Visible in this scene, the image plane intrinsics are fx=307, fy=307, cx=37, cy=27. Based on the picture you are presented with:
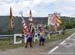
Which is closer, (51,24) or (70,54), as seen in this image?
(70,54)

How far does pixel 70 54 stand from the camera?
18.9m

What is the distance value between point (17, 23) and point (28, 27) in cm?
1072

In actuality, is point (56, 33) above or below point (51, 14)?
below

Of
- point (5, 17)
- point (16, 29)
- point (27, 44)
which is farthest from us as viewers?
point (5, 17)

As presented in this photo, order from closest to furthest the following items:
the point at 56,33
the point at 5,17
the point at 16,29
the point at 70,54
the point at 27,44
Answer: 1. the point at 70,54
2. the point at 27,44
3. the point at 16,29
4. the point at 5,17
5. the point at 56,33

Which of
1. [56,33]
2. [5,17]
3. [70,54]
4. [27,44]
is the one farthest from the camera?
[56,33]

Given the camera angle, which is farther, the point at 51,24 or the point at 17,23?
the point at 51,24

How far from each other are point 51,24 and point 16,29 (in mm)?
6951

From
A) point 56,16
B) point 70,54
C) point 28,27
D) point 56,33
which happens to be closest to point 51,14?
point 56,16

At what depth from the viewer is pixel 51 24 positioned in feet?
133

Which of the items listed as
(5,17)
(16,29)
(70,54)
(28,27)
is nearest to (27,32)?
(28,27)

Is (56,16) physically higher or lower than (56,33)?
higher

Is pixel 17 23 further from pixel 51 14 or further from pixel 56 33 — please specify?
pixel 56 33

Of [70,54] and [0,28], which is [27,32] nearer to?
[70,54]
